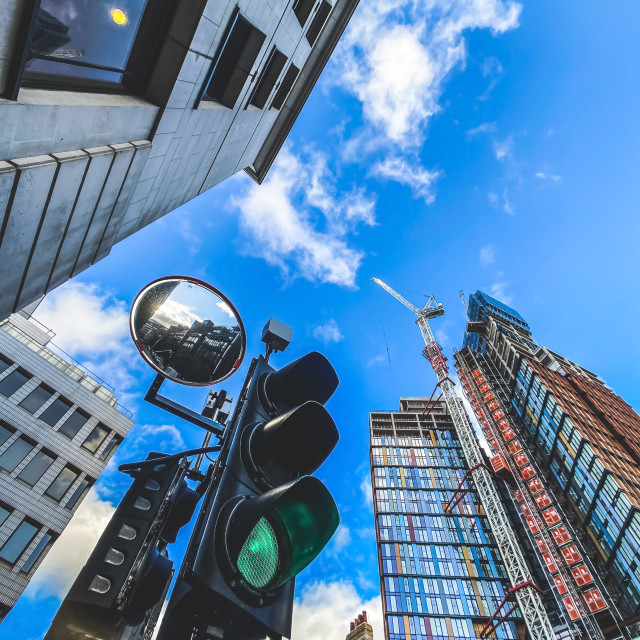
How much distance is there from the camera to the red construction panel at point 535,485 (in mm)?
49625

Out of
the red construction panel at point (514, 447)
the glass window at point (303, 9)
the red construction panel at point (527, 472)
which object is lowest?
the glass window at point (303, 9)

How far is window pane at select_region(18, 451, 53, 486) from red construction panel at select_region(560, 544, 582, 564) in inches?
1932

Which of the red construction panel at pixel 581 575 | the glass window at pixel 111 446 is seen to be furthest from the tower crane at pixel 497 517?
the glass window at pixel 111 446

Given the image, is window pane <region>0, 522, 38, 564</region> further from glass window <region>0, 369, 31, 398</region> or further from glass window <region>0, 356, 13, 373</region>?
glass window <region>0, 356, 13, 373</region>

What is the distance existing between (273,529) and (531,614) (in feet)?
174

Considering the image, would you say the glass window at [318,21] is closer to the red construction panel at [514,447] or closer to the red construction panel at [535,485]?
the red construction panel at [535,485]

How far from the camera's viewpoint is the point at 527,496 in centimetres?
4994

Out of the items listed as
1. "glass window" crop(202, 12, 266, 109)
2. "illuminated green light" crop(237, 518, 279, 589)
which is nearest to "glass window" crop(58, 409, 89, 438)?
"glass window" crop(202, 12, 266, 109)

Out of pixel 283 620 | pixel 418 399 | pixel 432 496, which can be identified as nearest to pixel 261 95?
pixel 283 620

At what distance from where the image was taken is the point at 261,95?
1157cm

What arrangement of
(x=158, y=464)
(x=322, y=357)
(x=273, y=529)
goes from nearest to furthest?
(x=273, y=529)
(x=158, y=464)
(x=322, y=357)

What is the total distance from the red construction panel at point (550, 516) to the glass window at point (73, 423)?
4977cm

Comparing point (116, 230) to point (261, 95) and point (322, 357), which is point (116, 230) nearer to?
point (322, 357)

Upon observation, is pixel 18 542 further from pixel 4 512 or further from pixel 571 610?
pixel 571 610
